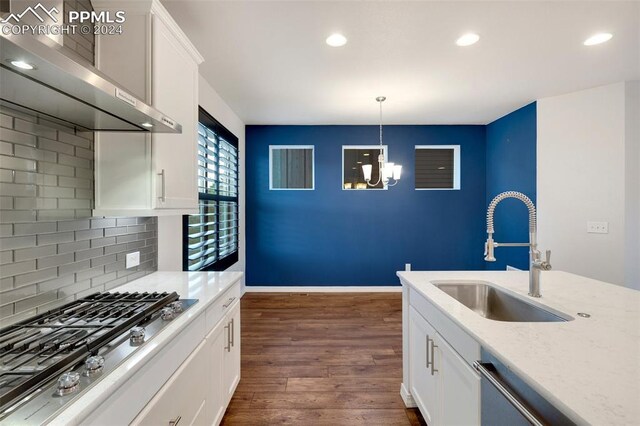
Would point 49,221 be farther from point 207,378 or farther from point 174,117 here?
point 207,378

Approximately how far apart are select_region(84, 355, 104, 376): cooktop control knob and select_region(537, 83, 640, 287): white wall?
14.9ft

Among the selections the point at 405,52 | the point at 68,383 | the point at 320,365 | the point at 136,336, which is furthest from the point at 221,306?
the point at 405,52

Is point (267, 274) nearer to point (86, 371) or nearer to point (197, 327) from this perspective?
Answer: point (197, 327)

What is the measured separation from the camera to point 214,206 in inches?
140

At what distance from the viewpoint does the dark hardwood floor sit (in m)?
2.03

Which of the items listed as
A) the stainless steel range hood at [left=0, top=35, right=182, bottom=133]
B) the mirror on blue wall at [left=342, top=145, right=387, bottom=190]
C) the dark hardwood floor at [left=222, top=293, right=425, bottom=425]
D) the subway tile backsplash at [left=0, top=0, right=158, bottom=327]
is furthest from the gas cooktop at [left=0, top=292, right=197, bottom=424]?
the mirror on blue wall at [left=342, top=145, right=387, bottom=190]

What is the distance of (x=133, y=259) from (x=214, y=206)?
5.45 feet

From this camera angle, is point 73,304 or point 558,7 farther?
point 558,7

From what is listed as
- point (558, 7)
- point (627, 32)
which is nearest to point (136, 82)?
point (558, 7)

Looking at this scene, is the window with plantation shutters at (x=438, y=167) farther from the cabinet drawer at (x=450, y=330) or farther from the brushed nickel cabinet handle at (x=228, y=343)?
the brushed nickel cabinet handle at (x=228, y=343)

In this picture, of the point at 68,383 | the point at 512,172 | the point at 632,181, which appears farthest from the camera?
the point at 512,172

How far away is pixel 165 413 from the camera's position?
1132 mm

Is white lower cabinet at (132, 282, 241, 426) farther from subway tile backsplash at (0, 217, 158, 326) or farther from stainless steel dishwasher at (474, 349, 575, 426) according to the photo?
stainless steel dishwasher at (474, 349, 575, 426)

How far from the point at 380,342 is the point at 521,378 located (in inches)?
93.3
